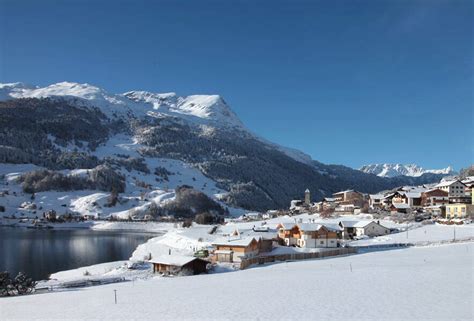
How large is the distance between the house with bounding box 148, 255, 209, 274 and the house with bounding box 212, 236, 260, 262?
5.83m

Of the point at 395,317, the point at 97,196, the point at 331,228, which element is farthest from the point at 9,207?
the point at 395,317

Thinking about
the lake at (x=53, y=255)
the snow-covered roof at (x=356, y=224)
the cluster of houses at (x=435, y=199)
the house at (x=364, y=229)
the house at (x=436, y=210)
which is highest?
the cluster of houses at (x=435, y=199)

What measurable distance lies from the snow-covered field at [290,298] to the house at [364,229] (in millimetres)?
32873

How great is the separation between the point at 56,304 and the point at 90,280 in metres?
14.5

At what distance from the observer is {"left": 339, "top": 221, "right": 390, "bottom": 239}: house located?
259ft

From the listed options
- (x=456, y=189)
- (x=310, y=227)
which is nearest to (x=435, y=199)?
(x=456, y=189)

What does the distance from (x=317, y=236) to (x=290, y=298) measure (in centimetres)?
3888

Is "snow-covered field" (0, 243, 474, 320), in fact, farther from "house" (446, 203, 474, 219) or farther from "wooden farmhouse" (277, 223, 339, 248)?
"house" (446, 203, 474, 219)

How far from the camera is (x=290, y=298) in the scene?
28.7m

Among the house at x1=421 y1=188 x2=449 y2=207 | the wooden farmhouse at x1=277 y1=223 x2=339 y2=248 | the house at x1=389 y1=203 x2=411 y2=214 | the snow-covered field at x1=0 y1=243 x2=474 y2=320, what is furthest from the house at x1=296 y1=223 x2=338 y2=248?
the house at x1=421 y1=188 x2=449 y2=207

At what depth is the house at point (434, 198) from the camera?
110m

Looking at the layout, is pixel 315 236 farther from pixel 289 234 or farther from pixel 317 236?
pixel 289 234

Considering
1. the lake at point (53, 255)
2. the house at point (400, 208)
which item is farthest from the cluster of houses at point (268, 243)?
the house at point (400, 208)

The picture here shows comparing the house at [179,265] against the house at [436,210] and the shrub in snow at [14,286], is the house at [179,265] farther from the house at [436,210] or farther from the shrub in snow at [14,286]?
the house at [436,210]
